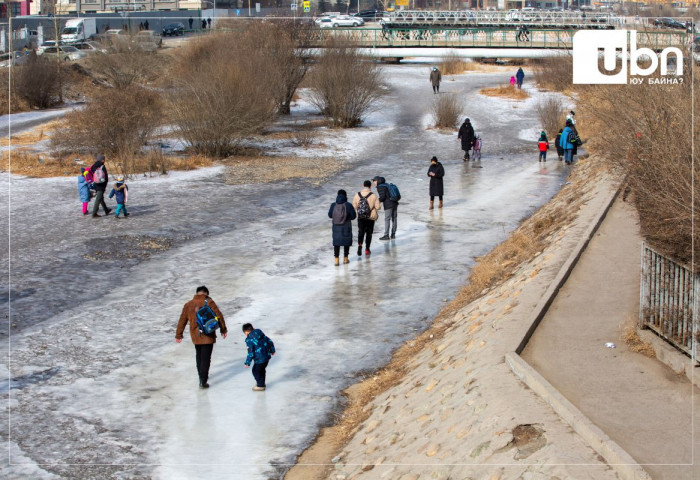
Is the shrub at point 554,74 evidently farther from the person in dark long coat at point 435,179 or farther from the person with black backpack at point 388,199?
the person with black backpack at point 388,199

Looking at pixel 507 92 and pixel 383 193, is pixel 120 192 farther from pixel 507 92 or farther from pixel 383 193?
pixel 507 92

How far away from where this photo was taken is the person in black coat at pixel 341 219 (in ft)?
52.1

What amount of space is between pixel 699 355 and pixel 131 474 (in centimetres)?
571

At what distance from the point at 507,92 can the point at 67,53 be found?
96.1 ft

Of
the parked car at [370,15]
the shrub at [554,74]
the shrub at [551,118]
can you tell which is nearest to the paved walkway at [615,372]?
the shrub at [551,118]

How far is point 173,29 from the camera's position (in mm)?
78812

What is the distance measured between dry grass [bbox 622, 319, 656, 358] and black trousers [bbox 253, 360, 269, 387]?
13.8 feet

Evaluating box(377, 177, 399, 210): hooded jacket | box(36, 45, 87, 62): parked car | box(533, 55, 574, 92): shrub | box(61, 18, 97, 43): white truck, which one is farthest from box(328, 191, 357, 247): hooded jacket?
box(61, 18, 97, 43): white truck

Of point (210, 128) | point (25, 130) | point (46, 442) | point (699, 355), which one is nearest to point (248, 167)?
point (210, 128)

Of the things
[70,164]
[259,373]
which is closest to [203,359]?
[259,373]

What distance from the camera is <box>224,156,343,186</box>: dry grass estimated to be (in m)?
26.0

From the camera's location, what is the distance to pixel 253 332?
10.8 m

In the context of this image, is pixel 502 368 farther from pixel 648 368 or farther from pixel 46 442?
pixel 46 442

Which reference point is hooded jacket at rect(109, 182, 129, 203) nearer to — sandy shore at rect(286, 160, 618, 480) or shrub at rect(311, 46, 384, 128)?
sandy shore at rect(286, 160, 618, 480)
